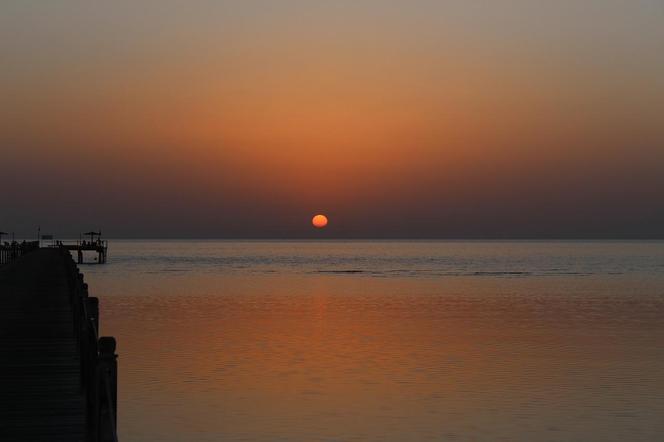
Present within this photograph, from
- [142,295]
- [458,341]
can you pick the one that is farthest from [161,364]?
[142,295]

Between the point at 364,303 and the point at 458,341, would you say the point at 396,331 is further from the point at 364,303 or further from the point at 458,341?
the point at 364,303

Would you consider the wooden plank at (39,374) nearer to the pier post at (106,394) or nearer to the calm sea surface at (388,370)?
the pier post at (106,394)

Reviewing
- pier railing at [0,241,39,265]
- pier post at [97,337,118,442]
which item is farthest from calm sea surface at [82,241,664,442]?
pier railing at [0,241,39,265]

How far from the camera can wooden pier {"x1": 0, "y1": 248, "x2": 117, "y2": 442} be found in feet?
37.5

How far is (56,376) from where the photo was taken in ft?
56.5

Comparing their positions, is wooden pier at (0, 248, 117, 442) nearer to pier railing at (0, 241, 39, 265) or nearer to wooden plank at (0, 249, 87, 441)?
wooden plank at (0, 249, 87, 441)

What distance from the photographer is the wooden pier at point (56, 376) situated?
11.4 metres

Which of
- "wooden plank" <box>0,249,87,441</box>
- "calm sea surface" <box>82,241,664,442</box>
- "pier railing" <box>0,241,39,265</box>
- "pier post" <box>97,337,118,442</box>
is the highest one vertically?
"pier railing" <box>0,241,39,265</box>

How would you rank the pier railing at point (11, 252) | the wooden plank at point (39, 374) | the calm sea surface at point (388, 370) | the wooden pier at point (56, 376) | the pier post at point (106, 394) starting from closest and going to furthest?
the pier post at point (106, 394), the wooden pier at point (56, 376), the wooden plank at point (39, 374), the calm sea surface at point (388, 370), the pier railing at point (11, 252)

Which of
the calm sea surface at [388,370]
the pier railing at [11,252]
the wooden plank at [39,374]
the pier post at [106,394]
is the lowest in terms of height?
the calm sea surface at [388,370]

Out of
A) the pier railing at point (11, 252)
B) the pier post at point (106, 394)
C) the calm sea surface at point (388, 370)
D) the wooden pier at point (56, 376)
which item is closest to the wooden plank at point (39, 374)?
the wooden pier at point (56, 376)

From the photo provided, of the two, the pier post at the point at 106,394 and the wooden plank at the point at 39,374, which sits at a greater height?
the pier post at the point at 106,394

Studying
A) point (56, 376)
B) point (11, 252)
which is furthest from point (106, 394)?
point (11, 252)

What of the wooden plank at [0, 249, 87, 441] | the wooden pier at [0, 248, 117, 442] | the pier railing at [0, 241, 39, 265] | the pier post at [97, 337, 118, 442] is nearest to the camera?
the pier post at [97, 337, 118, 442]
